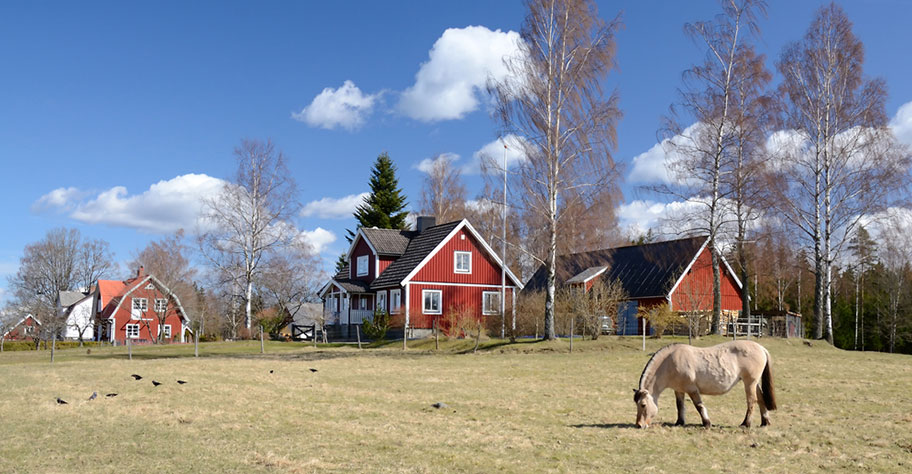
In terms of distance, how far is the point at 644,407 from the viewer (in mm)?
11469

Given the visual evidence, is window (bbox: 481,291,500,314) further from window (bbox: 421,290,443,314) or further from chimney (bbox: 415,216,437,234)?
chimney (bbox: 415,216,437,234)

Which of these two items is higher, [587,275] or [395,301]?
[587,275]

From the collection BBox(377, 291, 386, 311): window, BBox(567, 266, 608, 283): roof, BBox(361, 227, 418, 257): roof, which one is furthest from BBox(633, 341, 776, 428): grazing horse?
BBox(361, 227, 418, 257): roof

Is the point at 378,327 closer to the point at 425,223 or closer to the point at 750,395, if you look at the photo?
the point at 425,223

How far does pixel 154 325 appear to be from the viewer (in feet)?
232

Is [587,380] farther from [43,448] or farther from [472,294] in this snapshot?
[472,294]

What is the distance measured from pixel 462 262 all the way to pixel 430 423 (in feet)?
107

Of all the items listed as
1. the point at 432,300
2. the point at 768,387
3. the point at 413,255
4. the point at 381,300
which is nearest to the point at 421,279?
the point at 432,300

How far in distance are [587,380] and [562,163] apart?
13.0m

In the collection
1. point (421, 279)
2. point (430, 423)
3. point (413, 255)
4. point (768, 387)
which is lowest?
point (430, 423)

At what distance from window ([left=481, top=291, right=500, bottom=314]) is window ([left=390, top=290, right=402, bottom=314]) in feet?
17.8

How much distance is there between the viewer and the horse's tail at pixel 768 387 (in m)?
11.4

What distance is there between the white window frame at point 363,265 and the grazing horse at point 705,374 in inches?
1474

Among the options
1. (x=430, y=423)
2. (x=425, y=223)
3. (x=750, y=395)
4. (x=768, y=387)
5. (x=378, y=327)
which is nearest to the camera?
(x=750, y=395)
